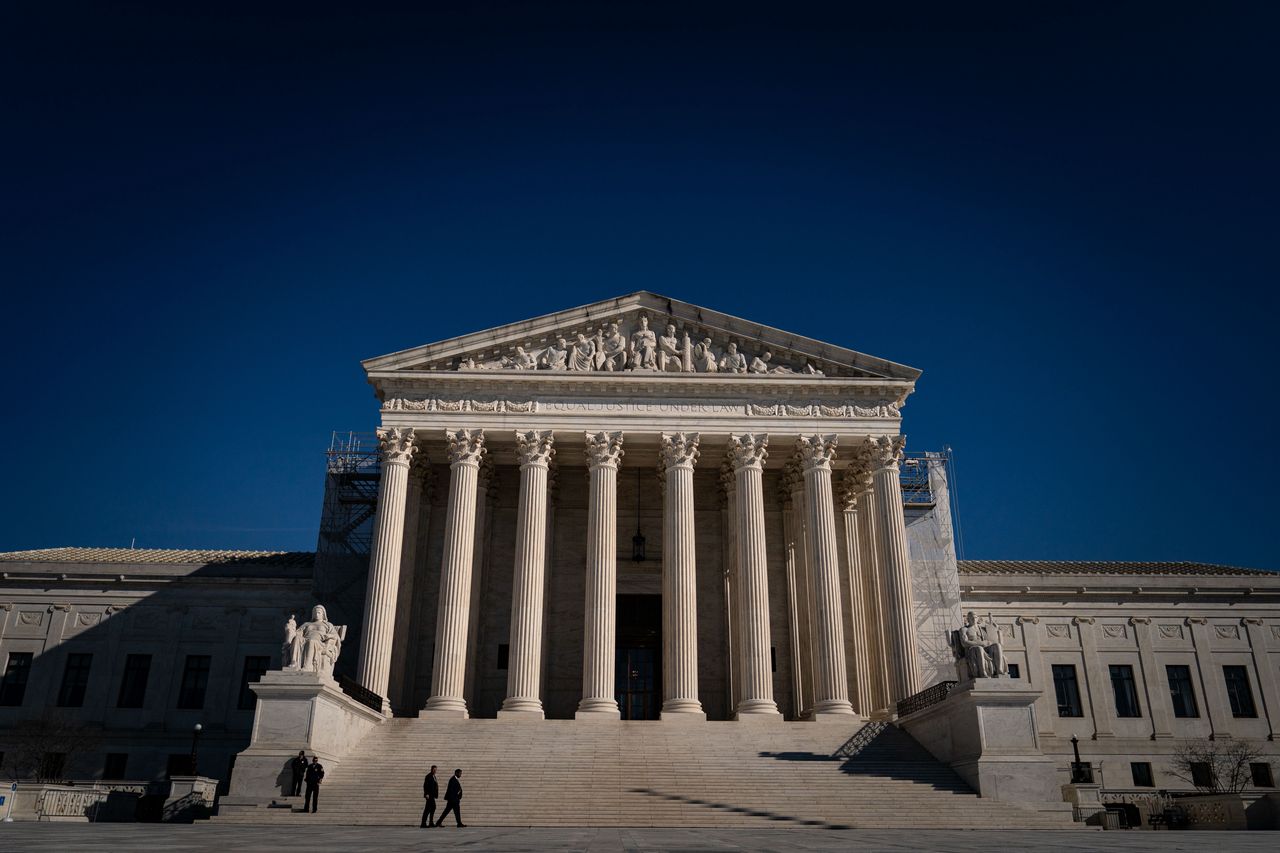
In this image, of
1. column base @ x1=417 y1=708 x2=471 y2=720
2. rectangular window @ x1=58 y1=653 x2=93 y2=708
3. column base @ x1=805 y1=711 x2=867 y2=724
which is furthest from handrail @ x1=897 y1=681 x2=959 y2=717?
rectangular window @ x1=58 y1=653 x2=93 y2=708

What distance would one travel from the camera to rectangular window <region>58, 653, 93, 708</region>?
42.1 meters

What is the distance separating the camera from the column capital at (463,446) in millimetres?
35656

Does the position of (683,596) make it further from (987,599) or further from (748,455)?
(987,599)

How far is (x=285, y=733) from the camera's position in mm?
25469

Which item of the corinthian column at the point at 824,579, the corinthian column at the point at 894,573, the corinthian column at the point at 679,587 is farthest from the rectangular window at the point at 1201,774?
the corinthian column at the point at 679,587

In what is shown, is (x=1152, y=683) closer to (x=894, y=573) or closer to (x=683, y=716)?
(x=894, y=573)

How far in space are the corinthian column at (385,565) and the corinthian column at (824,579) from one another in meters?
15.6

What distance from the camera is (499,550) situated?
40.5 meters

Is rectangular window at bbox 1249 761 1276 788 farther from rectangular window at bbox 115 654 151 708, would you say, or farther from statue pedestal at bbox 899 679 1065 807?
rectangular window at bbox 115 654 151 708

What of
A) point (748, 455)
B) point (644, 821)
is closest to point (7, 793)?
point (644, 821)

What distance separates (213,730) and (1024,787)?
34.1 meters

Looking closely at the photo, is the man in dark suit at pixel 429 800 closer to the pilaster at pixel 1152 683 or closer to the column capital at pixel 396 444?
the column capital at pixel 396 444

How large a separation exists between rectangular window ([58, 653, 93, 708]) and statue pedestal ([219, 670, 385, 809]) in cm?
2228

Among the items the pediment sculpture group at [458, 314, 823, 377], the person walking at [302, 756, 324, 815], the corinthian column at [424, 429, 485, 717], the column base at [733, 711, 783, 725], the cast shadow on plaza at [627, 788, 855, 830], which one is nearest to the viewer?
the cast shadow on plaza at [627, 788, 855, 830]
